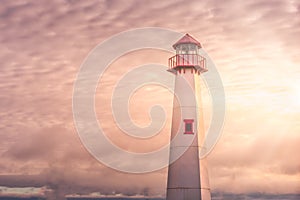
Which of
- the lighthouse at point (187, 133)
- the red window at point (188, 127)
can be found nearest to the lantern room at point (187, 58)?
the lighthouse at point (187, 133)

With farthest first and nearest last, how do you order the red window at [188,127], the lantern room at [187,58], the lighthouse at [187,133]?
the lantern room at [187,58], the red window at [188,127], the lighthouse at [187,133]

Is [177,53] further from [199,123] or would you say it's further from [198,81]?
[199,123]

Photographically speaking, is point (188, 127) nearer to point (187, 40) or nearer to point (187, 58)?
point (187, 58)

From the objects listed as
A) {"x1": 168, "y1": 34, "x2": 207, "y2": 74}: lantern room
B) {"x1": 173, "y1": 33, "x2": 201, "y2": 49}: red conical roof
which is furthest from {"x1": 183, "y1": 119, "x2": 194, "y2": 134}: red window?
{"x1": 173, "y1": 33, "x2": 201, "y2": 49}: red conical roof

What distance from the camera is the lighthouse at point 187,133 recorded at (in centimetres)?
5750

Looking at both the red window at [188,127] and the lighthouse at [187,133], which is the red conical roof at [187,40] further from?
the red window at [188,127]


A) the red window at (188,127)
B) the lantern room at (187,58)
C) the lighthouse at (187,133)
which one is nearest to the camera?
the lighthouse at (187,133)

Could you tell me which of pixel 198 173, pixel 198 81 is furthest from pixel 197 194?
pixel 198 81

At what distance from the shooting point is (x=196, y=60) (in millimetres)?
60750

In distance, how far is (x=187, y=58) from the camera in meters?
61.1

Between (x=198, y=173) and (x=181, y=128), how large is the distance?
455 centimetres

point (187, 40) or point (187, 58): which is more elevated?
point (187, 40)

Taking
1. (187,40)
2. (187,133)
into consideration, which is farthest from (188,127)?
(187,40)

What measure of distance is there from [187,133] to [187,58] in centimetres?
742
